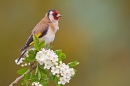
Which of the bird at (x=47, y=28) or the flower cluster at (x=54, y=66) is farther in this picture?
the bird at (x=47, y=28)

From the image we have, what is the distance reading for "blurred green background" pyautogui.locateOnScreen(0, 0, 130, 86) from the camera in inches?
282

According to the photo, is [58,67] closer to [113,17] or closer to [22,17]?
[22,17]

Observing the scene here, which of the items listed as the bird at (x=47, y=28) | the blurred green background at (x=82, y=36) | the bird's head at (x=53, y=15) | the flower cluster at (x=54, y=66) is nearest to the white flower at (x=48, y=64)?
the flower cluster at (x=54, y=66)

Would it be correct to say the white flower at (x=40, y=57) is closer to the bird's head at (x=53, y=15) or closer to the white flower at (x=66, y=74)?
the white flower at (x=66, y=74)

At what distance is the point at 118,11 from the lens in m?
8.03

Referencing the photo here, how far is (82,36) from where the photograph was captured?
24.7 feet

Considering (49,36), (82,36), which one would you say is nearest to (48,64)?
(49,36)

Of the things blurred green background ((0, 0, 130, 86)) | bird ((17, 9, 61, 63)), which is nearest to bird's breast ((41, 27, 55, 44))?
bird ((17, 9, 61, 63))

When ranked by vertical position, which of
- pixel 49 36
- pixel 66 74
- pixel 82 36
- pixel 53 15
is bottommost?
pixel 66 74

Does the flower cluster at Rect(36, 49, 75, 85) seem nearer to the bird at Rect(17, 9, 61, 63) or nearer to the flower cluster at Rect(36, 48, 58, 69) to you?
the flower cluster at Rect(36, 48, 58, 69)

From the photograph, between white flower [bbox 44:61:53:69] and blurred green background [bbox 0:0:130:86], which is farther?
blurred green background [bbox 0:0:130:86]

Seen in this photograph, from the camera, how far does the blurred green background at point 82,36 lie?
282 inches

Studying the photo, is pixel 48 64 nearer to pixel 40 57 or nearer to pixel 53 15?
pixel 40 57

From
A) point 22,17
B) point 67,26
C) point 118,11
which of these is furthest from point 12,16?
point 118,11
